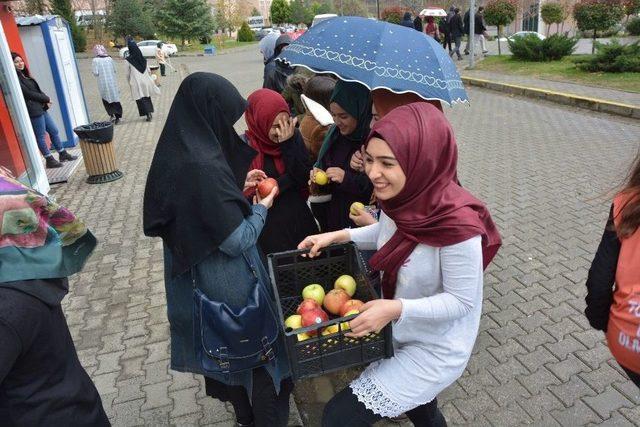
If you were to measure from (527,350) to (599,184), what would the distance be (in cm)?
395

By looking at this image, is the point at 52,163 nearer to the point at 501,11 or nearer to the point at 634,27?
the point at 501,11

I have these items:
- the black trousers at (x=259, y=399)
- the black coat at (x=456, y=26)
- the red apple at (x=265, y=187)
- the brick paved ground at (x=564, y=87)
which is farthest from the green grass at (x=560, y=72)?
the black trousers at (x=259, y=399)

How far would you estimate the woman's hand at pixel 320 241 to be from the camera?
7.48 feet

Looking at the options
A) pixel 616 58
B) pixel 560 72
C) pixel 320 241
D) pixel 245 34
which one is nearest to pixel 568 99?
pixel 616 58

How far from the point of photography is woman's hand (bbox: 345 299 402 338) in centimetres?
174

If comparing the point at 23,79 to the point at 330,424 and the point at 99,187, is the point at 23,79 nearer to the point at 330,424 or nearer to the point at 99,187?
the point at 99,187

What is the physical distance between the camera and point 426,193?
1.83 metres

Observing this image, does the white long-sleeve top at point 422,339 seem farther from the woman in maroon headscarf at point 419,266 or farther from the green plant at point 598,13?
the green plant at point 598,13

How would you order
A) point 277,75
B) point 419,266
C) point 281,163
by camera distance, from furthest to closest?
point 277,75
point 281,163
point 419,266

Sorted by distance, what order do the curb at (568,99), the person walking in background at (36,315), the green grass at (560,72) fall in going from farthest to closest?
the green grass at (560,72)
the curb at (568,99)
the person walking in background at (36,315)

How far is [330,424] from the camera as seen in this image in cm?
202

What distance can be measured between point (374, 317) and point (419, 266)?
295mm

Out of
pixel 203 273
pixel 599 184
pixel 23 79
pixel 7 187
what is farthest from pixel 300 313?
pixel 23 79

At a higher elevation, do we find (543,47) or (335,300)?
(543,47)
